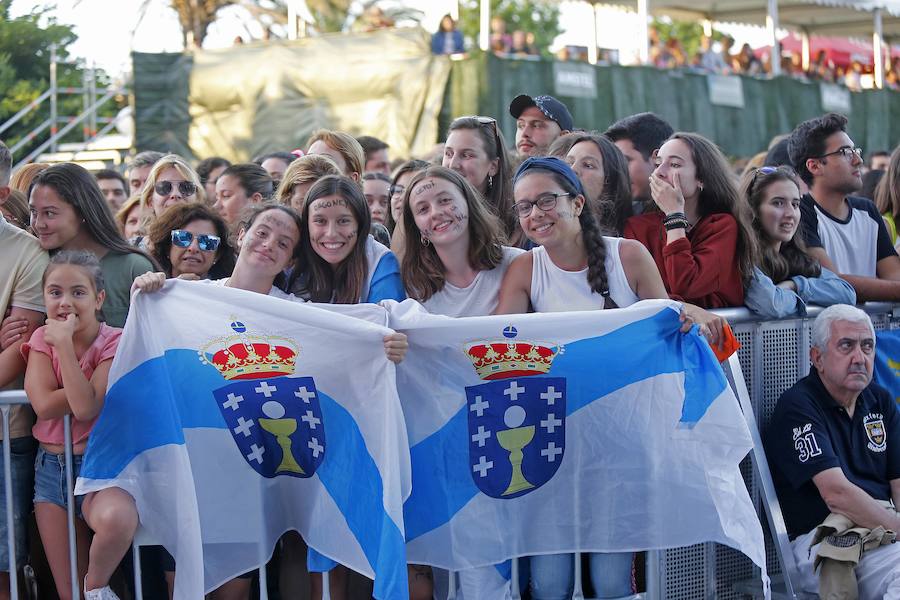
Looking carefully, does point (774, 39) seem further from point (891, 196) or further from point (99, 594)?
point (99, 594)

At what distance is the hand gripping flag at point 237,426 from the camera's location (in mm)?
4277

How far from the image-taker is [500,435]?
4.41 m

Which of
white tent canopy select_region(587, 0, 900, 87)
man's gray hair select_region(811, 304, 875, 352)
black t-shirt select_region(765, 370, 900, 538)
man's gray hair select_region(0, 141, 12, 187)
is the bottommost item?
black t-shirt select_region(765, 370, 900, 538)

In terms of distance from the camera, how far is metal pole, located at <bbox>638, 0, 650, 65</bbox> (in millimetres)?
19891

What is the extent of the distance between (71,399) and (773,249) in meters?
3.35

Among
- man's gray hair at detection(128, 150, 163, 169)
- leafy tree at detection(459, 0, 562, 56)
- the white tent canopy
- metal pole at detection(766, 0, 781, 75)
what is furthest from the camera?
leafy tree at detection(459, 0, 562, 56)

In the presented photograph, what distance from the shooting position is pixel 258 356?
434cm

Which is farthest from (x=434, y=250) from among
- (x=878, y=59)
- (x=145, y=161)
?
(x=878, y=59)

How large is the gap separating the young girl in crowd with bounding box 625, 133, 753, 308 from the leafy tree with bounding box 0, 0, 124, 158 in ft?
42.1

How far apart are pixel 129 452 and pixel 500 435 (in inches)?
55.6

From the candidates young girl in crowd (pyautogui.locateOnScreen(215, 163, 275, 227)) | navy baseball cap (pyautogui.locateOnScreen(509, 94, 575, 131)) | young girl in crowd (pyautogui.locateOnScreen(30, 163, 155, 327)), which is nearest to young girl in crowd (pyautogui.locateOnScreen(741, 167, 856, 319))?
navy baseball cap (pyautogui.locateOnScreen(509, 94, 575, 131))

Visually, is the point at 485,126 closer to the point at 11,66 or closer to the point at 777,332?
the point at 777,332

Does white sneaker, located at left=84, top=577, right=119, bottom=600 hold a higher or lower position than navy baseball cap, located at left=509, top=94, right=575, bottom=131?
lower

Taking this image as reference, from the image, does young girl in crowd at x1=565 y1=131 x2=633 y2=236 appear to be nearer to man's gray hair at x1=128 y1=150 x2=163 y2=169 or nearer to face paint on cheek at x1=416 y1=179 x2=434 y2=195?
face paint on cheek at x1=416 y1=179 x2=434 y2=195
